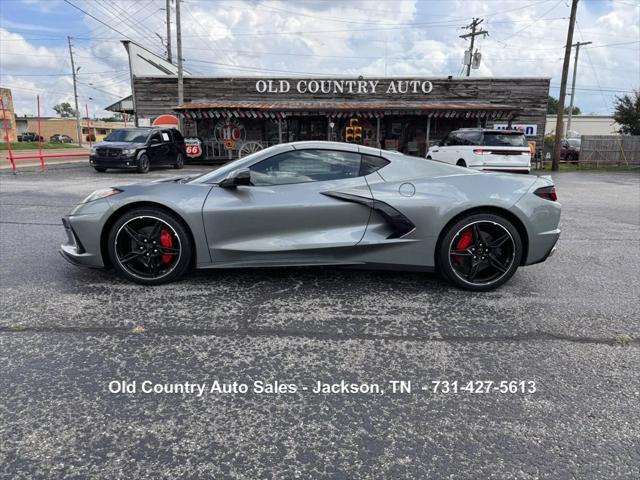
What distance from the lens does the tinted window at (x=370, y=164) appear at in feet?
13.1

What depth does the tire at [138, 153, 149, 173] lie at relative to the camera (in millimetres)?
15789

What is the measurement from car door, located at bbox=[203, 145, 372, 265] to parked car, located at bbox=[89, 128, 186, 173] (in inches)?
516

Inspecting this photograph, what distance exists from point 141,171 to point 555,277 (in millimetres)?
14732

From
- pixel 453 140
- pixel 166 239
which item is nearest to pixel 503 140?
pixel 453 140

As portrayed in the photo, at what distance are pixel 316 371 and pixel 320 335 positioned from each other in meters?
0.47

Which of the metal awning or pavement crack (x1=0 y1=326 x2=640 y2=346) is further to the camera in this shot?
the metal awning

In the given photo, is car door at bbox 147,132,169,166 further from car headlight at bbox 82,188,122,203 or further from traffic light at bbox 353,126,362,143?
car headlight at bbox 82,188,122,203

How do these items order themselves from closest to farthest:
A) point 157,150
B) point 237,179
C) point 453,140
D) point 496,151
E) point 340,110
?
point 237,179
point 496,151
point 453,140
point 157,150
point 340,110

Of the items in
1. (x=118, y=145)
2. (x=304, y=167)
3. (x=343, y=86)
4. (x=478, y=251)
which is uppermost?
(x=343, y=86)

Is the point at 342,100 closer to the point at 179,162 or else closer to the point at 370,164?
the point at 179,162

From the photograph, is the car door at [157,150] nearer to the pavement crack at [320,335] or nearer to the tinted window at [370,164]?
the tinted window at [370,164]

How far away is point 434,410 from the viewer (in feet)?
7.59

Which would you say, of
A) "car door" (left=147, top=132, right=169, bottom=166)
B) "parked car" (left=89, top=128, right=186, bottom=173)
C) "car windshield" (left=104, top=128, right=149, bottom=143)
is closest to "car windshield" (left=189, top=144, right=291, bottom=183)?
"parked car" (left=89, top=128, right=186, bottom=173)

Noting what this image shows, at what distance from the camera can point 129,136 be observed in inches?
651
